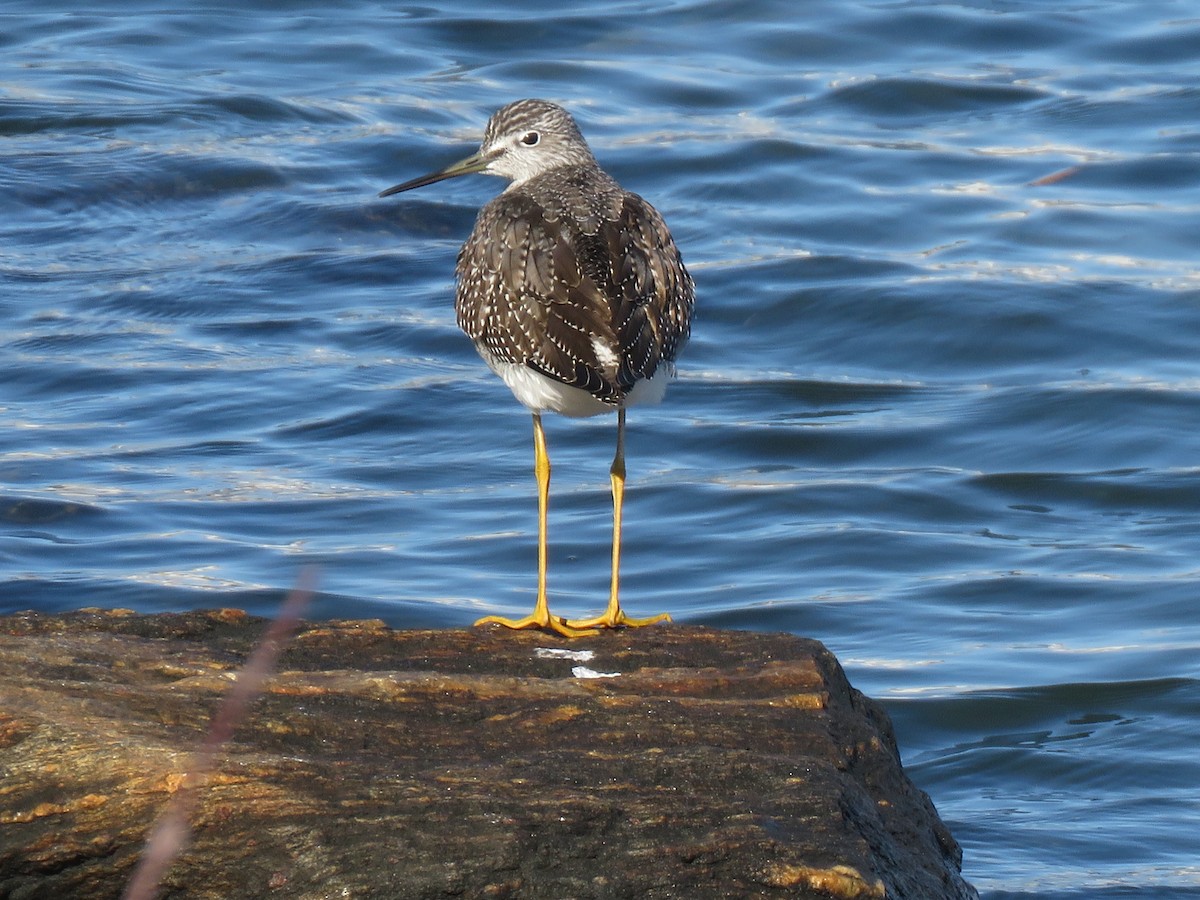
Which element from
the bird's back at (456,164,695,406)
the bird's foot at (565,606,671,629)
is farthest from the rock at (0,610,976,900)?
the bird's back at (456,164,695,406)

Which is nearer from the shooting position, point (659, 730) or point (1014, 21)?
point (659, 730)

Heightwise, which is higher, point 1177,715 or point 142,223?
point 142,223

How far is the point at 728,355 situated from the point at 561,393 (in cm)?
689

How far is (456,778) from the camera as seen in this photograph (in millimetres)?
4281

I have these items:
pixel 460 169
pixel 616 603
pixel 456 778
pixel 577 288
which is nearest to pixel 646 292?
pixel 577 288

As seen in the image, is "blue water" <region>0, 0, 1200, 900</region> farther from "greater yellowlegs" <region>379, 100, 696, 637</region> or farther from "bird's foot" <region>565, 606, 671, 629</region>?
"greater yellowlegs" <region>379, 100, 696, 637</region>

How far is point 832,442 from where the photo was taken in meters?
11.9

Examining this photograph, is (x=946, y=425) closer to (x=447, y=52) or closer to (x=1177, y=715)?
(x=1177, y=715)

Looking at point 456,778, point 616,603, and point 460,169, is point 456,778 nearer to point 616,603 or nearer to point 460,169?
point 616,603

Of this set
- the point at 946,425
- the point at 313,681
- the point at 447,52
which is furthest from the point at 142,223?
the point at 313,681

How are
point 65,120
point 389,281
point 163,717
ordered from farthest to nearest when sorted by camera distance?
point 65,120 → point 389,281 → point 163,717

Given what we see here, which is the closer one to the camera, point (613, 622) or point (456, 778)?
point (456, 778)

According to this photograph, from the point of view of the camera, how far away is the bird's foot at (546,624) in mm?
6254

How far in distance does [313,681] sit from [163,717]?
19.3 inches
